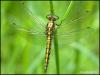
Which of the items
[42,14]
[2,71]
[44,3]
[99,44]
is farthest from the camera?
[99,44]

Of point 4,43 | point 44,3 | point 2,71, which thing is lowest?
point 2,71

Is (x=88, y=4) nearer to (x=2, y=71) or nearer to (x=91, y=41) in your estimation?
→ (x=91, y=41)

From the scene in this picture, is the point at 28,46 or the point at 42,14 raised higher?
the point at 42,14

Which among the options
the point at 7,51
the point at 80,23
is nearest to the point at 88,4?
the point at 80,23

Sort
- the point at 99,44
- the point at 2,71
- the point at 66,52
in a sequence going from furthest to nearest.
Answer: the point at 99,44
the point at 66,52
the point at 2,71

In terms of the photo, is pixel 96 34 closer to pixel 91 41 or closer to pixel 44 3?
pixel 91 41

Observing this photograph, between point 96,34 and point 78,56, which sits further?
point 96,34
